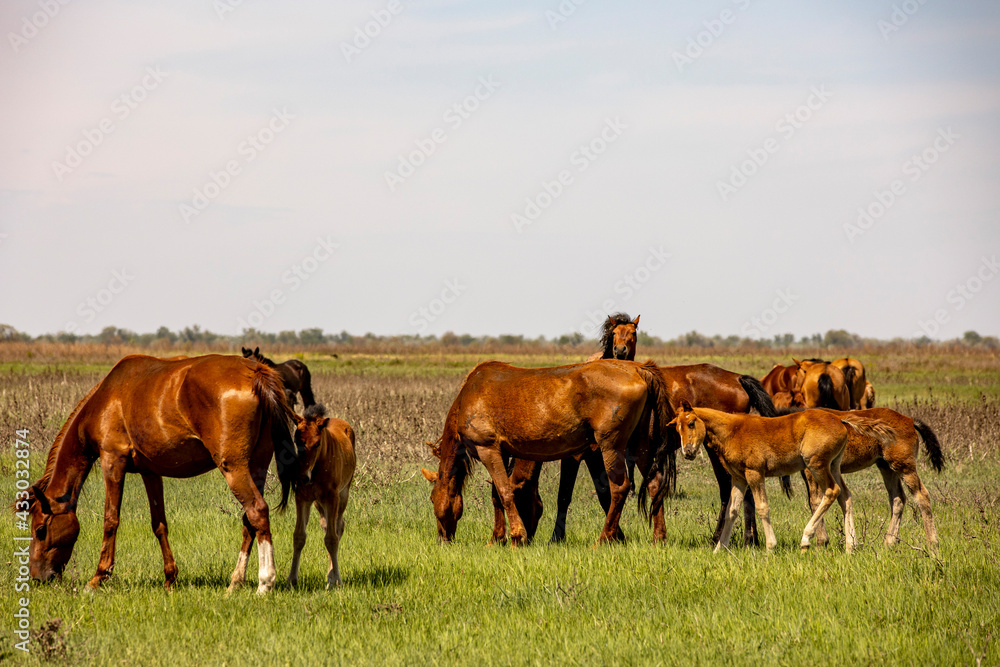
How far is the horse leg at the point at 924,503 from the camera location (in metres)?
8.45

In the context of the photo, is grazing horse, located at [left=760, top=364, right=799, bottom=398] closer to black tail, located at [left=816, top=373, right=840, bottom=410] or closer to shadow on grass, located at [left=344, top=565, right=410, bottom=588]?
black tail, located at [left=816, top=373, right=840, bottom=410]

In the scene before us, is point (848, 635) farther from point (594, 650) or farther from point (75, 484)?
point (75, 484)

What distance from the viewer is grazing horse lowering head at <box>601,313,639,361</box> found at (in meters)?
11.3

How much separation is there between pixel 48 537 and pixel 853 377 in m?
16.4

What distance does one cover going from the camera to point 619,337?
37.3 ft

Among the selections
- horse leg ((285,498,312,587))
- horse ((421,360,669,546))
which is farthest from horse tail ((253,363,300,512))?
horse ((421,360,669,546))

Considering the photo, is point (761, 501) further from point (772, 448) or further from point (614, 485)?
point (614, 485)

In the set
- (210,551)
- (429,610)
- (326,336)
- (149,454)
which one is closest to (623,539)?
(429,610)

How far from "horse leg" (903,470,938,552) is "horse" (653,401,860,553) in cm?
61

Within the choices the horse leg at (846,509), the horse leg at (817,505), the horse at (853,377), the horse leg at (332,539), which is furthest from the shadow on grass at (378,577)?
the horse at (853,377)

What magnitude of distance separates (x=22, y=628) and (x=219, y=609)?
135 cm

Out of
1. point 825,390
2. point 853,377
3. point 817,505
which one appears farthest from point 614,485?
point 853,377

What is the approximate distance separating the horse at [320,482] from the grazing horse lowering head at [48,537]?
196 cm

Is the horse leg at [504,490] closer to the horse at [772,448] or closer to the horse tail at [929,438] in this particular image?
the horse at [772,448]
